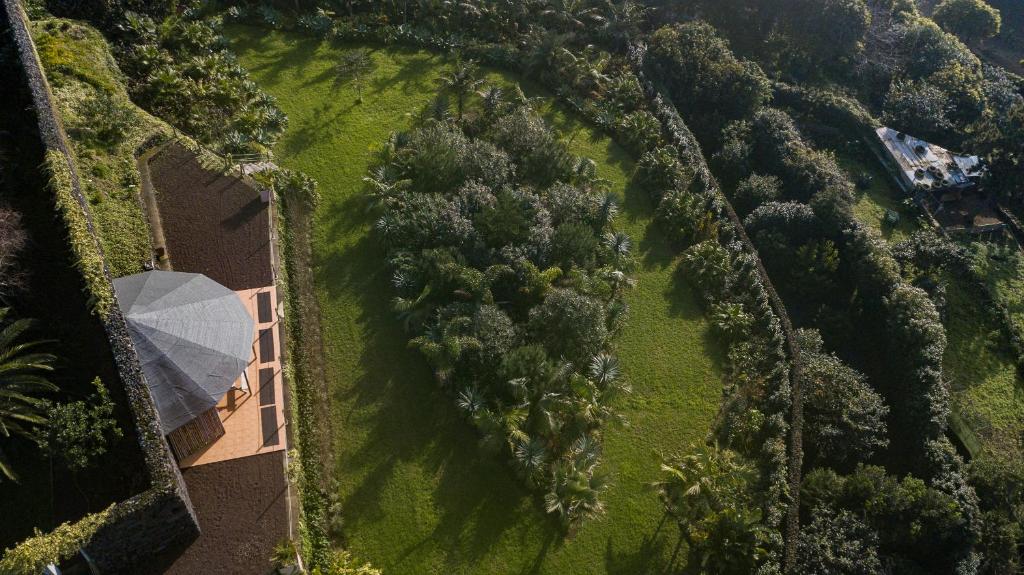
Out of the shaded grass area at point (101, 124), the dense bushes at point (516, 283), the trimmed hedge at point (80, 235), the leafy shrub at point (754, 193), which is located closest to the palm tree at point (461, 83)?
the dense bushes at point (516, 283)

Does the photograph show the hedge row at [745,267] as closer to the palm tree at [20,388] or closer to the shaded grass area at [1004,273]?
the shaded grass area at [1004,273]

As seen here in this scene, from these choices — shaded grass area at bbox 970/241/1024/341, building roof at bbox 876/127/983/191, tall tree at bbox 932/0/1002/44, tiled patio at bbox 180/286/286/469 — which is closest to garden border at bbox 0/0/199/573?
tiled patio at bbox 180/286/286/469

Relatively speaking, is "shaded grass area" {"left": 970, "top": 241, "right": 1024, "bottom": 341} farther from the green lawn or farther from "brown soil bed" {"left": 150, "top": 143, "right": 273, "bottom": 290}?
"brown soil bed" {"left": 150, "top": 143, "right": 273, "bottom": 290}

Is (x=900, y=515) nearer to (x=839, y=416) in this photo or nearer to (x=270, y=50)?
(x=839, y=416)

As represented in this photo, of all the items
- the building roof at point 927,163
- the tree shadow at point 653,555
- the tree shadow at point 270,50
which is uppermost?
the tree shadow at point 270,50

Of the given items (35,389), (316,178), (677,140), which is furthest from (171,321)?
(677,140)

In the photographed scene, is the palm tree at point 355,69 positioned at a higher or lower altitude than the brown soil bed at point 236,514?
higher
